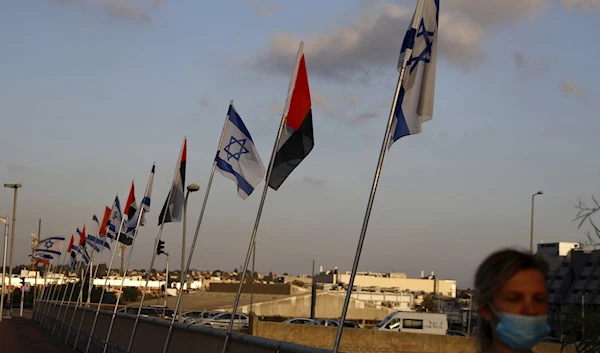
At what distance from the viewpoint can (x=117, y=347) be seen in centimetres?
2564

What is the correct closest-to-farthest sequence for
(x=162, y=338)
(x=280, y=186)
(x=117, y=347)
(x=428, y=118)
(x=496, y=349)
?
1. (x=496, y=349)
2. (x=428, y=118)
3. (x=280, y=186)
4. (x=162, y=338)
5. (x=117, y=347)

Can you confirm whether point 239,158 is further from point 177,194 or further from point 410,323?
point 410,323

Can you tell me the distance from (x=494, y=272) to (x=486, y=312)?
0.16 m

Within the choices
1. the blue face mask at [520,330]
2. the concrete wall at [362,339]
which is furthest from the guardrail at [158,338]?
the concrete wall at [362,339]

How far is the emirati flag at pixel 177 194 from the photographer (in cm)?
2583

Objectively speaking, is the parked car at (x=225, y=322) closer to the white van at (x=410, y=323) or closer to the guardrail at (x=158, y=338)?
the white van at (x=410, y=323)

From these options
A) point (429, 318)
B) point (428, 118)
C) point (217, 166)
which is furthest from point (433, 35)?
point (429, 318)

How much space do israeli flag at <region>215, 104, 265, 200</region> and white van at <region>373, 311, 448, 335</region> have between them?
117 feet

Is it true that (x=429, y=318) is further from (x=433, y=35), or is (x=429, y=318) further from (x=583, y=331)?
(x=583, y=331)

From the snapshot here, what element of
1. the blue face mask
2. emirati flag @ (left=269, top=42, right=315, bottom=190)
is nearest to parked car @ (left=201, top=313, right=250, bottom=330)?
emirati flag @ (left=269, top=42, right=315, bottom=190)

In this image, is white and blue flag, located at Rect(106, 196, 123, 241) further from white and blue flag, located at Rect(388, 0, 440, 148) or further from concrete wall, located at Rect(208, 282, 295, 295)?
concrete wall, located at Rect(208, 282, 295, 295)

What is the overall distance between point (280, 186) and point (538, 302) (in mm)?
13564

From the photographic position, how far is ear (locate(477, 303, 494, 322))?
2.88 metres

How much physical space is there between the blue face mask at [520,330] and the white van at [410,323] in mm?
51826
